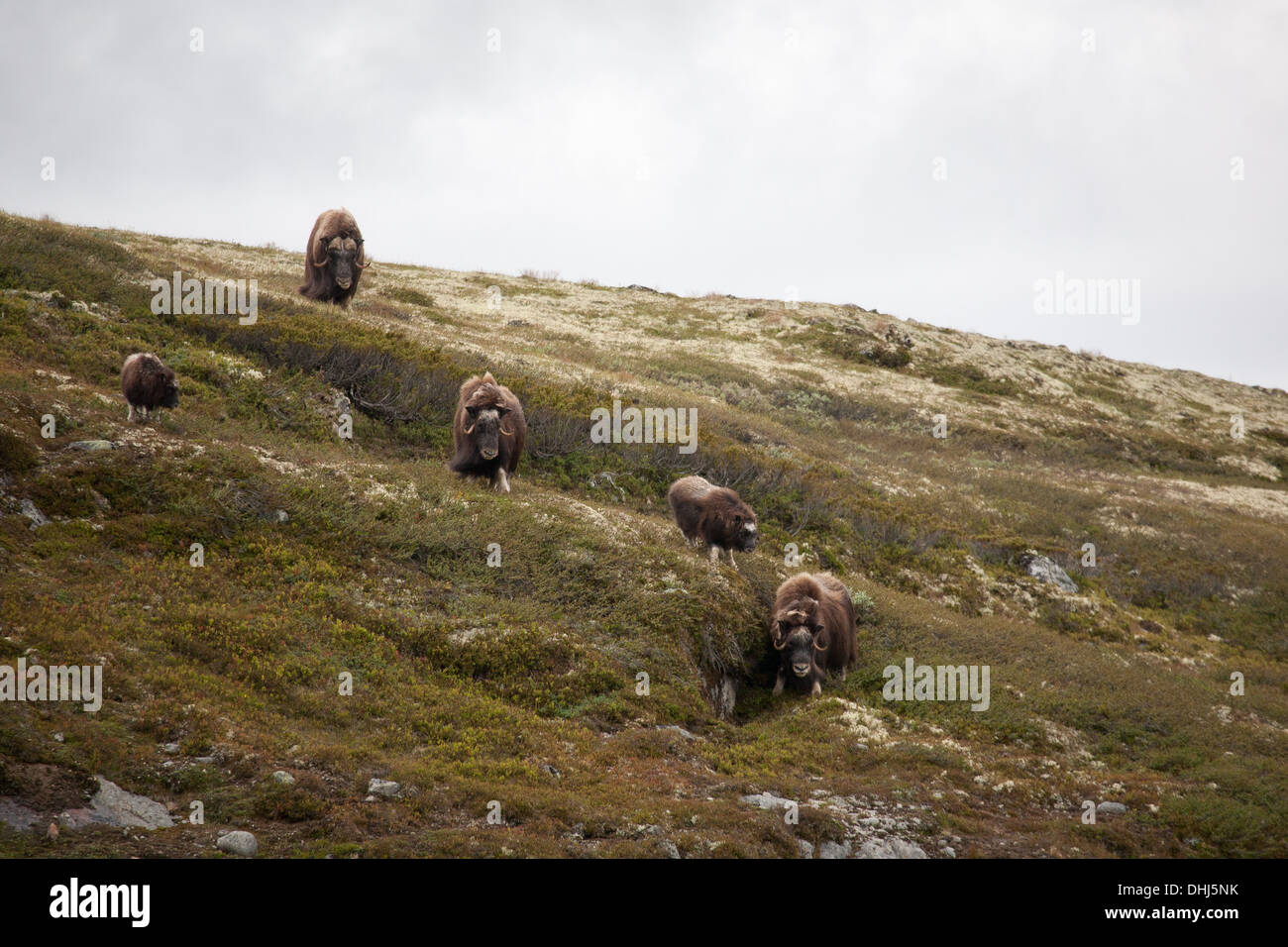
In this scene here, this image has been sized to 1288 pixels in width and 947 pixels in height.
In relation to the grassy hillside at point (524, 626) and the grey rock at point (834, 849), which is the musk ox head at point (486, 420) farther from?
the grey rock at point (834, 849)

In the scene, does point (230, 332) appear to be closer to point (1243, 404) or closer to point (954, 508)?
point (954, 508)

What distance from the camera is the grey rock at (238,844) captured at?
6.87 m

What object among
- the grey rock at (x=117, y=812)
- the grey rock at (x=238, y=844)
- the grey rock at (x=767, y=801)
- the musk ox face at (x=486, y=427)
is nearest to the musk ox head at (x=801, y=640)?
the grey rock at (x=767, y=801)

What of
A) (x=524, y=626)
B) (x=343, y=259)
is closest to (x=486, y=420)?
(x=524, y=626)

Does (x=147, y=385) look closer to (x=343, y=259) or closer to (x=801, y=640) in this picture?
(x=801, y=640)

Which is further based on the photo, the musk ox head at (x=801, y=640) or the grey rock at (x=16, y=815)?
the musk ox head at (x=801, y=640)

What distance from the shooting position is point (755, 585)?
18.4m

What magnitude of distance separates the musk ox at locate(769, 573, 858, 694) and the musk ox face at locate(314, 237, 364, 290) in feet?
67.0

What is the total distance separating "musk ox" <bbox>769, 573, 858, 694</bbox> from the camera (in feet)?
51.1

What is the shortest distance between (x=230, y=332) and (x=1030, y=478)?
3396 centimetres

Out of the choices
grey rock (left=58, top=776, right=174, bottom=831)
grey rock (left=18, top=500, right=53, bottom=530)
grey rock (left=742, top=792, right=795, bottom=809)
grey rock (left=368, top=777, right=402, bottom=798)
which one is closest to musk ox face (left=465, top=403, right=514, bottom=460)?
grey rock (left=18, top=500, right=53, bottom=530)

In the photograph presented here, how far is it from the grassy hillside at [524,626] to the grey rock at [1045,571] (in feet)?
1.60
